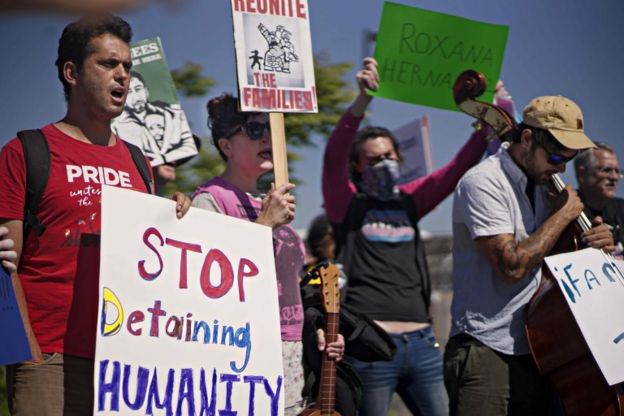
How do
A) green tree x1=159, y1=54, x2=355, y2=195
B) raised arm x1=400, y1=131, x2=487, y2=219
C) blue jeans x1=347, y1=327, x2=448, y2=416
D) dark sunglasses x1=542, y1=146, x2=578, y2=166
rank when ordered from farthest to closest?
1. green tree x1=159, y1=54, x2=355, y2=195
2. raised arm x1=400, y1=131, x2=487, y2=219
3. blue jeans x1=347, y1=327, x2=448, y2=416
4. dark sunglasses x1=542, y1=146, x2=578, y2=166

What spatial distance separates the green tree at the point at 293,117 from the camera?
28.7 ft

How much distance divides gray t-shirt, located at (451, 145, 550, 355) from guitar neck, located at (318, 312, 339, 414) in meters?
0.58

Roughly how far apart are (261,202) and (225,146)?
0.35 metres

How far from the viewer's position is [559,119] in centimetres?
382

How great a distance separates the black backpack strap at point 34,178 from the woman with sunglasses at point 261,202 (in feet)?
2.97

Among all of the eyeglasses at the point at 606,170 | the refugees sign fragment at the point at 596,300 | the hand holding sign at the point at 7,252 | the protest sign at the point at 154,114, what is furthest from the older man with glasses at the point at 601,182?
the hand holding sign at the point at 7,252

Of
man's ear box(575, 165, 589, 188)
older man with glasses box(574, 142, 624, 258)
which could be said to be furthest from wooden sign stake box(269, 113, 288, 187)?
man's ear box(575, 165, 589, 188)

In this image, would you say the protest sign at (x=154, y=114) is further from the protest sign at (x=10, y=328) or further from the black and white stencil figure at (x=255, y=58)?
the protest sign at (x=10, y=328)

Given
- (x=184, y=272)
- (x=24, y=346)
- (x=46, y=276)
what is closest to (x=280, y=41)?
(x=184, y=272)

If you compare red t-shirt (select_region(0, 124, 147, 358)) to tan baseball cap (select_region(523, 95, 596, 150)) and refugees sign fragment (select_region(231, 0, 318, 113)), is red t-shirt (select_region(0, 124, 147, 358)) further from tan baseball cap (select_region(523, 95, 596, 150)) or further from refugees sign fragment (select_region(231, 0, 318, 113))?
tan baseball cap (select_region(523, 95, 596, 150))

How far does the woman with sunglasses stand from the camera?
11.3ft

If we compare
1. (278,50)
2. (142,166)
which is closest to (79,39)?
(142,166)

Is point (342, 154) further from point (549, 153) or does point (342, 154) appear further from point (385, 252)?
point (549, 153)

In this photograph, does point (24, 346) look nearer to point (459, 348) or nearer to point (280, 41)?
point (280, 41)
